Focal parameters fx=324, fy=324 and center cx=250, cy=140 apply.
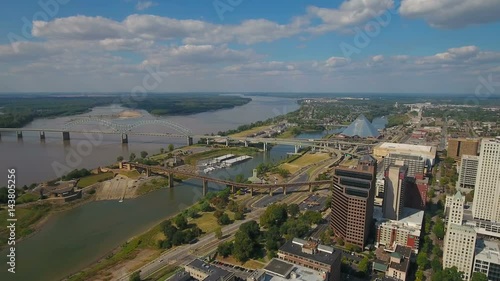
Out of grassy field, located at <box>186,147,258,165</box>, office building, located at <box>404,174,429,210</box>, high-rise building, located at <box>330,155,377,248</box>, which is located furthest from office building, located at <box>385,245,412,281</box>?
grassy field, located at <box>186,147,258,165</box>

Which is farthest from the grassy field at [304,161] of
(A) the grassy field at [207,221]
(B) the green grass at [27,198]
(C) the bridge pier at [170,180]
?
(B) the green grass at [27,198]

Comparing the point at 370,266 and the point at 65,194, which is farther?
the point at 65,194

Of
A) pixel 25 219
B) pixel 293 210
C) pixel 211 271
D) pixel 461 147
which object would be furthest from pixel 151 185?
pixel 461 147

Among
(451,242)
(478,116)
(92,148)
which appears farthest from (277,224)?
(478,116)

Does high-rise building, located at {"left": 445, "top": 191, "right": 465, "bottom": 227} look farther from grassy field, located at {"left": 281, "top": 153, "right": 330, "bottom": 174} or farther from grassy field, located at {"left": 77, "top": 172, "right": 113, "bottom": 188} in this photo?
grassy field, located at {"left": 77, "top": 172, "right": 113, "bottom": 188}

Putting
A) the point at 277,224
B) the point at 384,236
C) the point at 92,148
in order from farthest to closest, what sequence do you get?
the point at 92,148 → the point at 277,224 → the point at 384,236

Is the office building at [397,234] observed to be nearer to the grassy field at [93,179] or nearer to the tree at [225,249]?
the tree at [225,249]

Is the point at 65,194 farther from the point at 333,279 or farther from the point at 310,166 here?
the point at 310,166
